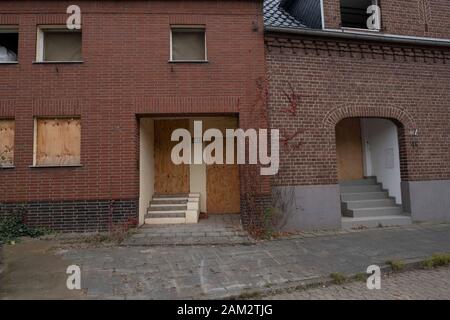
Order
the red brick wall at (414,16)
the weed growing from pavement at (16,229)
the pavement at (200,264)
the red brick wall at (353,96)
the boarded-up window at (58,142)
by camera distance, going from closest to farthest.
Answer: the pavement at (200,264), the weed growing from pavement at (16,229), the boarded-up window at (58,142), the red brick wall at (353,96), the red brick wall at (414,16)

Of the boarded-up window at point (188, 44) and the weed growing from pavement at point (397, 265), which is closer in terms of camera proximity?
the weed growing from pavement at point (397, 265)

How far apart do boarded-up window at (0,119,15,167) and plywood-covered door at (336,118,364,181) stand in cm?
924

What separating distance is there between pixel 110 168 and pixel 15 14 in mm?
4624

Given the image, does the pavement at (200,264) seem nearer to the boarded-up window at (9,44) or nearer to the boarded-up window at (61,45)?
the boarded-up window at (61,45)

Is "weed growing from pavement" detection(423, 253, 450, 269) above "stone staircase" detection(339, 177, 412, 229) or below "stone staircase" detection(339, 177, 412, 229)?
below

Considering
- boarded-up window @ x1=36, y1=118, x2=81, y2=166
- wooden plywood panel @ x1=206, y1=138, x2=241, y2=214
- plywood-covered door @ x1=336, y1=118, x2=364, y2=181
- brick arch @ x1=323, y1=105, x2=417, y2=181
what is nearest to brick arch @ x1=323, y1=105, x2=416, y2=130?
brick arch @ x1=323, y1=105, x2=417, y2=181

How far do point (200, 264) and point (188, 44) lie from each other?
5.71 metres

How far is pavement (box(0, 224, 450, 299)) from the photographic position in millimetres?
4191

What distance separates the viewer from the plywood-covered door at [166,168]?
9.46 metres

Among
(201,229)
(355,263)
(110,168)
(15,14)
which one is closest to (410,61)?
(355,263)

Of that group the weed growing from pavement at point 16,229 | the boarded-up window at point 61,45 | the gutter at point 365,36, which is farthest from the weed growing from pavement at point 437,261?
the boarded-up window at point 61,45

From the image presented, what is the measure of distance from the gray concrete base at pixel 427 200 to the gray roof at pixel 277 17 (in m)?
5.73

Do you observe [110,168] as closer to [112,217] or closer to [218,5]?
[112,217]

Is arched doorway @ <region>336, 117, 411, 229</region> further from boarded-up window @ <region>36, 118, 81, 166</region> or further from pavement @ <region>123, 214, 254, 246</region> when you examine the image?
boarded-up window @ <region>36, 118, 81, 166</region>
